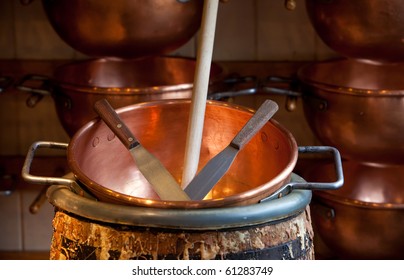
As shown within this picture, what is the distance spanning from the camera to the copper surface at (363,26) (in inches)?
61.1

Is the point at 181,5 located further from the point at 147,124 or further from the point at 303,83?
the point at 147,124

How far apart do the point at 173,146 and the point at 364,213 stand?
595 mm

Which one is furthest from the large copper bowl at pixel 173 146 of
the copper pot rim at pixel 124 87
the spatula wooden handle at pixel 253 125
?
the copper pot rim at pixel 124 87

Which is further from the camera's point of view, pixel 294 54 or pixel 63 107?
pixel 294 54

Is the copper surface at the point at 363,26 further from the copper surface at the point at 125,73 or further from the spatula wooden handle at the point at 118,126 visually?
the spatula wooden handle at the point at 118,126

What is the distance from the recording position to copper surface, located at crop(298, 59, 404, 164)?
1.59 metres

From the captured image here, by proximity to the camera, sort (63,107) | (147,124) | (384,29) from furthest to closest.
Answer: (63,107) < (384,29) < (147,124)

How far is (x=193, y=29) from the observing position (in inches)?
67.3

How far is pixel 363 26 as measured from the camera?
1.58 metres

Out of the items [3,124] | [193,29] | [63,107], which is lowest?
[3,124]

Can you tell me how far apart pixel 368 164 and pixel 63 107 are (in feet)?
2.20

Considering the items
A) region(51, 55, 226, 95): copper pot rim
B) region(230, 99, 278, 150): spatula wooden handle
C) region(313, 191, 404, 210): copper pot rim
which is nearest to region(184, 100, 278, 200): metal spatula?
region(230, 99, 278, 150): spatula wooden handle
